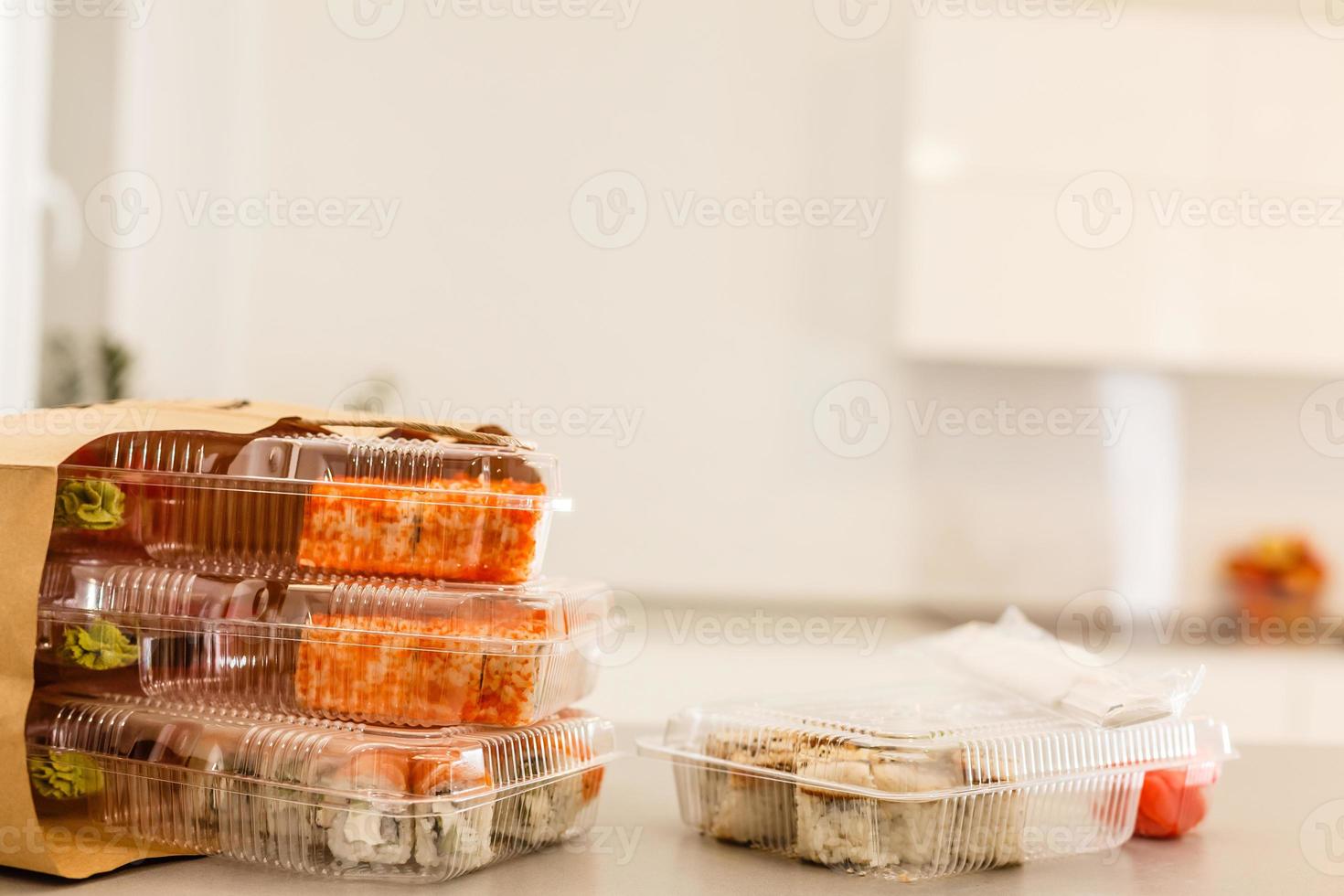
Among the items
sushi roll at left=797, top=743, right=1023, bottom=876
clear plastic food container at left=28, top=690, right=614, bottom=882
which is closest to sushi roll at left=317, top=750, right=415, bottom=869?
clear plastic food container at left=28, top=690, right=614, bottom=882

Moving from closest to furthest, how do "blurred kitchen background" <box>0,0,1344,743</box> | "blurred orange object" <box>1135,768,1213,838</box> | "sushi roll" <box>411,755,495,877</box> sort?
"sushi roll" <box>411,755,495,877</box>, "blurred orange object" <box>1135,768,1213,838</box>, "blurred kitchen background" <box>0,0,1344,743</box>

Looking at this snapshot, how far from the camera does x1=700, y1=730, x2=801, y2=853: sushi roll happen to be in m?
0.77

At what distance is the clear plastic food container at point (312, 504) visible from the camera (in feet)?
2.47

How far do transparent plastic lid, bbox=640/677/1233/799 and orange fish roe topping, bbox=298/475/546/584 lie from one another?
0.61 ft

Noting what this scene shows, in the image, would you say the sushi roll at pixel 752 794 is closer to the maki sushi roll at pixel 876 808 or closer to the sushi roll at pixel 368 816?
the maki sushi roll at pixel 876 808

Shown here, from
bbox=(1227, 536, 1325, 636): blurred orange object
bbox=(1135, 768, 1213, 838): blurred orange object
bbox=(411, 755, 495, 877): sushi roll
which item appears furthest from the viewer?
bbox=(1227, 536, 1325, 636): blurred orange object

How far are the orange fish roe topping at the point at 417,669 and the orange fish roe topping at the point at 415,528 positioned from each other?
0.11ft

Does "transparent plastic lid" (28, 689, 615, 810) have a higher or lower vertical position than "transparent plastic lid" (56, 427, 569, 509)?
lower

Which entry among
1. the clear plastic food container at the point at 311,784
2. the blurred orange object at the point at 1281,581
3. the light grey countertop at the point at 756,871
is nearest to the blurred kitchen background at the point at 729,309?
the blurred orange object at the point at 1281,581

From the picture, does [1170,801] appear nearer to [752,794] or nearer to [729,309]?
[752,794]

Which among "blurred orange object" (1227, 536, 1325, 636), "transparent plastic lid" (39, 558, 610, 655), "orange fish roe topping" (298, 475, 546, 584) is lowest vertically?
"blurred orange object" (1227, 536, 1325, 636)

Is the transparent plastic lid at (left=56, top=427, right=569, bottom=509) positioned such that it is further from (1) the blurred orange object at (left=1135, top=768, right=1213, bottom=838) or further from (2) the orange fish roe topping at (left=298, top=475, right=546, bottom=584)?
(1) the blurred orange object at (left=1135, top=768, right=1213, bottom=838)

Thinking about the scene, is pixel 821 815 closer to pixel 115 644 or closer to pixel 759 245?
pixel 115 644

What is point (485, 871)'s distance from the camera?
2.42ft
